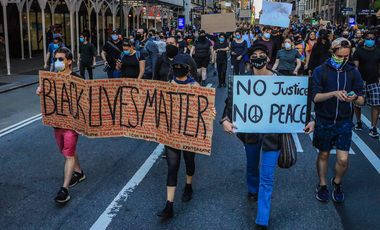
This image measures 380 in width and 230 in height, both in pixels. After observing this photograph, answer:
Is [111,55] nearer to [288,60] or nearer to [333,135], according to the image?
[288,60]

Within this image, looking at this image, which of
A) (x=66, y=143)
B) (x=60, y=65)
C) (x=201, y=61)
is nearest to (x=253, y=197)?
(x=66, y=143)

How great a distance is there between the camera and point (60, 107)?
192 inches

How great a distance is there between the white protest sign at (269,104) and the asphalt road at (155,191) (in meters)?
0.99

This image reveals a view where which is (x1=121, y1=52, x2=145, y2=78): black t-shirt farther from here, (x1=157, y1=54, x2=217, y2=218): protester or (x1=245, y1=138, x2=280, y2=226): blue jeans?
(x1=245, y1=138, x2=280, y2=226): blue jeans

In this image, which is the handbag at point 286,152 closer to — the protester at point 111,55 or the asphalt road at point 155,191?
the asphalt road at point 155,191

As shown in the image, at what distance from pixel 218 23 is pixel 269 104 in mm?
12842

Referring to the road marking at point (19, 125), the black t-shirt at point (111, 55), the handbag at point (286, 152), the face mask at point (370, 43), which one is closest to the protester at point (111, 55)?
the black t-shirt at point (111, 55)

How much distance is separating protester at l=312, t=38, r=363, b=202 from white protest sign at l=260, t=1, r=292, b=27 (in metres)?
9.79

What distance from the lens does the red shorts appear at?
4.69 metres

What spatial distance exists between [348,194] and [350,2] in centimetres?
6367

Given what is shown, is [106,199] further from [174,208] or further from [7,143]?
[7,143]

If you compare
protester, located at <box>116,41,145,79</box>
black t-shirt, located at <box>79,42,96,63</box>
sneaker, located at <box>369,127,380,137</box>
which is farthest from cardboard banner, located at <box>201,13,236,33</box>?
sneaker, located at <box>369,127,380,137</box>

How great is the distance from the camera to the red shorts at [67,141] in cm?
469

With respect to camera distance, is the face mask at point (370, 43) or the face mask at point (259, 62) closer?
the face mask at point (259, 62)
